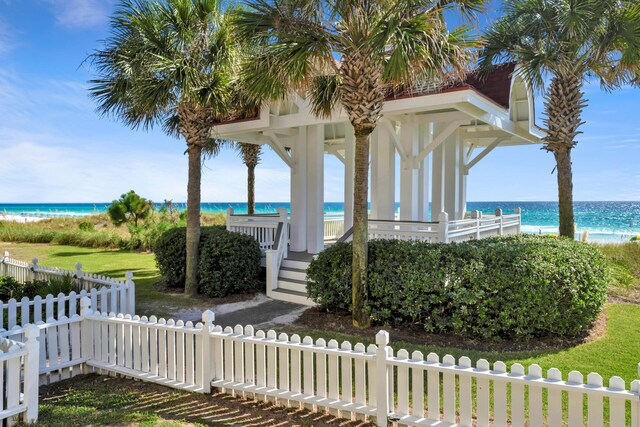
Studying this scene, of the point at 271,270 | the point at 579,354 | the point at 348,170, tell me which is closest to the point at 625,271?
the point at 579,354

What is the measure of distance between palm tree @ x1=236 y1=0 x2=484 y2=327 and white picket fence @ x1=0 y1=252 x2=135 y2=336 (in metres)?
3.98

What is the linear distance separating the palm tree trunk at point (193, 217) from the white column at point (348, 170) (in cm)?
442

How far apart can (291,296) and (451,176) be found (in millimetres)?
7368

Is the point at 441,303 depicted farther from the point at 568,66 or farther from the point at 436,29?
the point at 568,66

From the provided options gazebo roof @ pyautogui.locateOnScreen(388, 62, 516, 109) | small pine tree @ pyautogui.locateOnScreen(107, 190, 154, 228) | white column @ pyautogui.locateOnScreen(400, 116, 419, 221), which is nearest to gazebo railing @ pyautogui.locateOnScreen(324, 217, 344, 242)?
white column @ pyautogui.locateOnScreen(400, 116, 419, 221)

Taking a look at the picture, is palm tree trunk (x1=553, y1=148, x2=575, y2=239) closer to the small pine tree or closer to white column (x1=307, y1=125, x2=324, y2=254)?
white column (x1=307, y1=125, x2=324, y2=254)

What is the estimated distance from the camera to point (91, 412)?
422 centimetres

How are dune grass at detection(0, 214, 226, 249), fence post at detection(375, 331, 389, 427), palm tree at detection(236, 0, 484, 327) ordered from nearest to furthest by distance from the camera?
fence post at detection(375, 331, 389, 427), palm tree at detection(236, 0, 484, 327), dune grass at detection(0, 214, 226, 249)

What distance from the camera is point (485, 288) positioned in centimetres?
649

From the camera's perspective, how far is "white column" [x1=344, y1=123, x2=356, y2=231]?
1235 cm

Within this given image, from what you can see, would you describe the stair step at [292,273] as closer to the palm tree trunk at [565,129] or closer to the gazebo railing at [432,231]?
the gazebo railing at [432,231]

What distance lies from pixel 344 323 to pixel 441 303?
178cm

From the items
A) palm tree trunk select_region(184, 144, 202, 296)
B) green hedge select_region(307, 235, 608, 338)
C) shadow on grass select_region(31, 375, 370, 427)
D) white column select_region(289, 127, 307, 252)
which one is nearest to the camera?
shadow on grass select_region(31, 375, 370, 427)

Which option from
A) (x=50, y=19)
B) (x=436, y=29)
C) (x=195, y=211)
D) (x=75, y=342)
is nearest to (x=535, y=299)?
(x=436, y=29)
